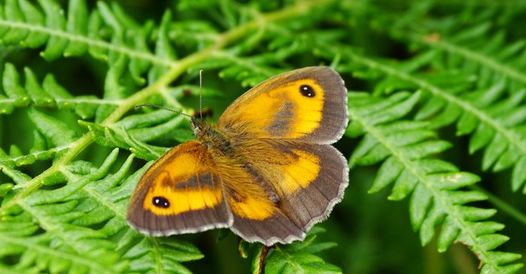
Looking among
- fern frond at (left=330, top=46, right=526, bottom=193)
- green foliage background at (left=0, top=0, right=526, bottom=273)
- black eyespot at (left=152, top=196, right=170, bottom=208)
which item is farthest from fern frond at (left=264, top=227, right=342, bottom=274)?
fern frond at (left=330, top=46, right=526, bottom=193)

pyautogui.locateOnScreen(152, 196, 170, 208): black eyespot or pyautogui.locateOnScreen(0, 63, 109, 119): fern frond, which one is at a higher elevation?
pyautogui.locateOnScreen(0, 63, 109, 119): fern frond

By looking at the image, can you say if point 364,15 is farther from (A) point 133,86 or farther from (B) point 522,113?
(A) point 133,86

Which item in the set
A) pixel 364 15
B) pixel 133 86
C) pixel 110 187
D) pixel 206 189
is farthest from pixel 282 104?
pixel 364 15

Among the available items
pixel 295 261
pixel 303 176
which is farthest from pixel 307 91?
pixel 295 261

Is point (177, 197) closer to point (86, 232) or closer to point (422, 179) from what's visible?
point (86, 232)

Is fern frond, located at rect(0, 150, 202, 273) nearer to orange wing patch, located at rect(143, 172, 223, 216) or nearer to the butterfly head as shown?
orange wing patch, located at rect(143, 172, 223, 216)

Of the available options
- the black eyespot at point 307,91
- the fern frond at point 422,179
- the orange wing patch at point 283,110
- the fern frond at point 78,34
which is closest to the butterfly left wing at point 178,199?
the orange wing patch at point 283,110
